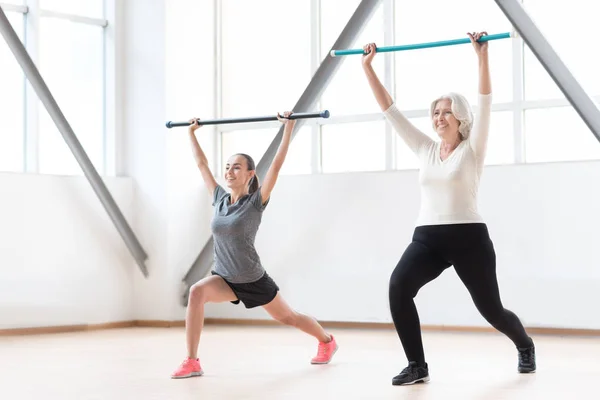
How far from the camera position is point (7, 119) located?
8453 mm

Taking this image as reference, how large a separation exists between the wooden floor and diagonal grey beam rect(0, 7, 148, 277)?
3.75 ft

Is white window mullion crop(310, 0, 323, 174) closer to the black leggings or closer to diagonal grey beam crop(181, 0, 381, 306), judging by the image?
diagonal grey beam crop(181, 0, 381, 306)

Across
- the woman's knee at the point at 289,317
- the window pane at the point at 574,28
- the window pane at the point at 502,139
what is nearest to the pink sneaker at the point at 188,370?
the woman's knee at the point at 289,317

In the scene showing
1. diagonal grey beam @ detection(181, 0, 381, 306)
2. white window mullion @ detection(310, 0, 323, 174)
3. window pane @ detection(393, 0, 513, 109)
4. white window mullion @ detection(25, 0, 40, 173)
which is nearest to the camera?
diagonal grey beam @ detection(181, 0, 381, 306)

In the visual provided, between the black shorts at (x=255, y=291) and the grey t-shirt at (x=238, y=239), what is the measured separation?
29mm

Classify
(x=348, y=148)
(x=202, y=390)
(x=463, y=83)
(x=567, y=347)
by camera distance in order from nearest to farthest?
(x=202, y=390)
(x=567, y=347)
(x=463, y=83)
(x=348, y=148)

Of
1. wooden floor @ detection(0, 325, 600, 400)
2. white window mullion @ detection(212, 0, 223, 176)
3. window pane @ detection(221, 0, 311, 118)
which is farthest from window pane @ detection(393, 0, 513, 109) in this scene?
wooden floor @ detection(0, 325, 600, 400)

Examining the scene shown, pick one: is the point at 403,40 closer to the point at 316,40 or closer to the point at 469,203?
the point at 316,40

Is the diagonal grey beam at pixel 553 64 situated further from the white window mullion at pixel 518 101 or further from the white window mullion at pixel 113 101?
the white window mullion at pixel 113 101

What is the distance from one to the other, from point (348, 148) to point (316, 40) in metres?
1.05

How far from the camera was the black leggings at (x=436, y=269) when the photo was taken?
4.67 meters

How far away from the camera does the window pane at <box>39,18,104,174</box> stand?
8797 mm

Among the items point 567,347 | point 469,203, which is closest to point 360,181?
point 567,347

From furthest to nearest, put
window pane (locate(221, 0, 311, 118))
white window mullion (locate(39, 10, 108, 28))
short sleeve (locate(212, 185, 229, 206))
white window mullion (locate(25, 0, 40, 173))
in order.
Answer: window pane (locate(221, 0, 311, 118)), white window mullion (locate(39, 10, 108, 28)), white window mullion (locate(25, 0, 40, 173)), short sleeve (locate(212, 185, 229, 206))
